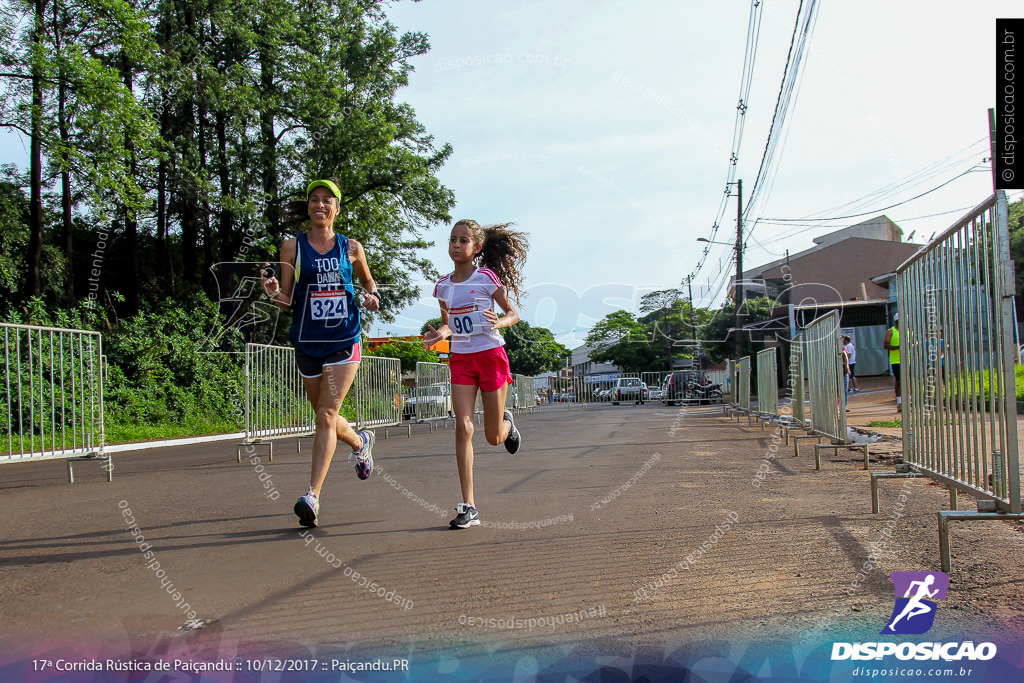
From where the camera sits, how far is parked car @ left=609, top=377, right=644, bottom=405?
40.3 meters

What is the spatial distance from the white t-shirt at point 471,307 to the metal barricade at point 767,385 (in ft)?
→ 30.5

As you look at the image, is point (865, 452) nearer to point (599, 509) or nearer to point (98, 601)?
point (599, 509)

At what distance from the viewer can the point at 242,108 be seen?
22031 millimetres

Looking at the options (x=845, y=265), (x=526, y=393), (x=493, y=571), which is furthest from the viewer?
(x=845, y=265)

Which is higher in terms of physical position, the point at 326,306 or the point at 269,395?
the point at 326,306

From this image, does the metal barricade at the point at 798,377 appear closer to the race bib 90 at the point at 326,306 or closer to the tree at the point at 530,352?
the race bib 90 at the point at 326,306

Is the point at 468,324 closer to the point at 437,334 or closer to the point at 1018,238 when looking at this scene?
the point at 437,334

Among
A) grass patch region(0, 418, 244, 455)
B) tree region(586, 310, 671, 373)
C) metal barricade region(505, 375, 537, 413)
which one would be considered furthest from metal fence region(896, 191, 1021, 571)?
tree region(586, 310, 671, 373)

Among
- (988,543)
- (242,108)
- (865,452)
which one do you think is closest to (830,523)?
(988,543)

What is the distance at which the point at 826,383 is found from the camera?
28.4 ft

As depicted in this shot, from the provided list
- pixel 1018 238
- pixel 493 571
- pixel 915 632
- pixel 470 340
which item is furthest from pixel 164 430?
pixel 1018 238

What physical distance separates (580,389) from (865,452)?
104 ft

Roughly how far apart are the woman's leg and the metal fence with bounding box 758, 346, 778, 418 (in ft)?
30.9

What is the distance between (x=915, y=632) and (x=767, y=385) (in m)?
12.0
